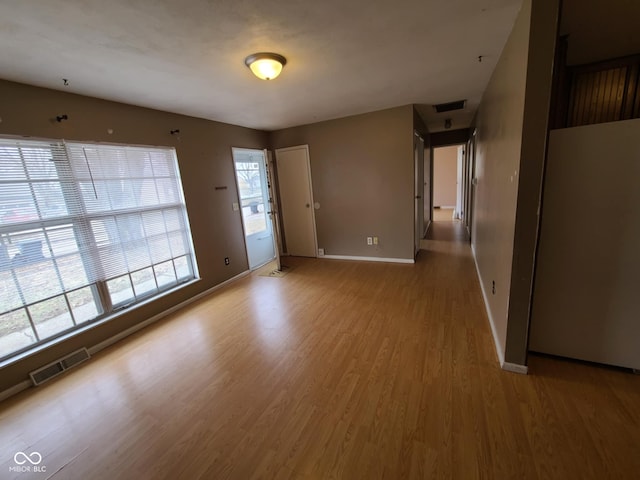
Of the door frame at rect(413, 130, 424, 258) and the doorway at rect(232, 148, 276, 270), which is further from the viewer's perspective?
the doorway at rect(232, 148, 276, 270)

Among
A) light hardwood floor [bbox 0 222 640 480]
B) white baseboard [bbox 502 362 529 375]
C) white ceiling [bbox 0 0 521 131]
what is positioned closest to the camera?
light hardwood floor [bbox 0 222 640 480]

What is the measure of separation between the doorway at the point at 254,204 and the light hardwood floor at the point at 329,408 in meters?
2.03

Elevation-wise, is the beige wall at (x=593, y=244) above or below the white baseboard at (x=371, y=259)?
above

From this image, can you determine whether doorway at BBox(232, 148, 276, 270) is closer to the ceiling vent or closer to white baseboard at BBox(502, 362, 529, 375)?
the ceiling vent

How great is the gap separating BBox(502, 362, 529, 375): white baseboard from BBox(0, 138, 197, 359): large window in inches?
138

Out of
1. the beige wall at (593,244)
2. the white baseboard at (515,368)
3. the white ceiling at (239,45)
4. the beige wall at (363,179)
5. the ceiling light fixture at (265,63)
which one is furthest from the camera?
the beige wall at (363,179)

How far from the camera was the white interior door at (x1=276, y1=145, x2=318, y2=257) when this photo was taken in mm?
4719

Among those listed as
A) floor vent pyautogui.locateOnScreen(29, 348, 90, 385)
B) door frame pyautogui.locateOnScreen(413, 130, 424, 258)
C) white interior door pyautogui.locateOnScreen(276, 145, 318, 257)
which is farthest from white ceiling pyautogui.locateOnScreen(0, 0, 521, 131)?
floor vent pyautogui.locateOnScreen(29, 348, 90, 385)

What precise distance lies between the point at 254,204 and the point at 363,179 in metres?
1.94

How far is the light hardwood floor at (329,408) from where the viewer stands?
133cm

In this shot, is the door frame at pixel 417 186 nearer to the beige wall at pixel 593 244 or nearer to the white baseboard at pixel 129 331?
the beige wall at pixel 593 244

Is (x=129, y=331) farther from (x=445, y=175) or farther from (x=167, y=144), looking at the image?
(x=445, y=175)

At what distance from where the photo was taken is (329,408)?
167cm

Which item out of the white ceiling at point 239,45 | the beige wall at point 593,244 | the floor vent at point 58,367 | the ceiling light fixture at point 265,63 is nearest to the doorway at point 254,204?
the white ceiling at point 239,45
